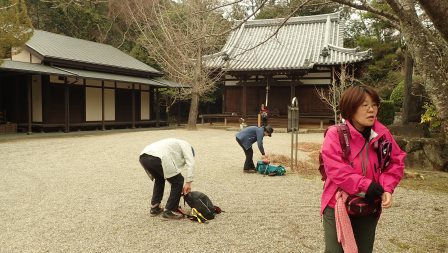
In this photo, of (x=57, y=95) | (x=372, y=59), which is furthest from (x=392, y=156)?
(x=372, y=59)

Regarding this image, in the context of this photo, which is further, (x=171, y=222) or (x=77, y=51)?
(x=77, y=51)

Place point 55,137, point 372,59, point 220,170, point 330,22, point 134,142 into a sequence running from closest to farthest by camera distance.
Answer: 1. point 220,170
2. point 134,142
3. point 55,137
4. point 372,59
5. point 330,22

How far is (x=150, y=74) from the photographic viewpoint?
21.4 meters

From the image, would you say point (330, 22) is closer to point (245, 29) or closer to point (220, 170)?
point (245, 29)

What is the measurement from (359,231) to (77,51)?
60.2ft

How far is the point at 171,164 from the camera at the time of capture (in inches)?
168

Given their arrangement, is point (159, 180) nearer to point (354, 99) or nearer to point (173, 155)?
point (173, 155)

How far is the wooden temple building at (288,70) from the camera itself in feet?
63.4

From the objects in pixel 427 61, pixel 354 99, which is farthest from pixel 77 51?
pixel 354 99

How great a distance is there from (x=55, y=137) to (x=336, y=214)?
14.2m

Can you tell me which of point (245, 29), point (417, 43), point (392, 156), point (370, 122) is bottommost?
point (392, 156)

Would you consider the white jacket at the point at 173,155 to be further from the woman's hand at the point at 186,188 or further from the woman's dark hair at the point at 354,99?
Answer: the woman's dark hair at the point at 354,99

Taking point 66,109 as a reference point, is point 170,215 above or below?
below

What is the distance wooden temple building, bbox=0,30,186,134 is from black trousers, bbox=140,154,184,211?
35.4 feet
